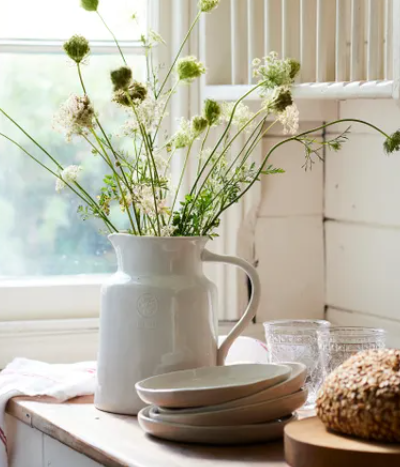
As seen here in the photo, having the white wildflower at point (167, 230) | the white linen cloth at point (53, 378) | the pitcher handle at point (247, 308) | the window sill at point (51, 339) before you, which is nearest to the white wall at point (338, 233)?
the window sill at point (51, 339)

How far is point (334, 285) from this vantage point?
2004mm

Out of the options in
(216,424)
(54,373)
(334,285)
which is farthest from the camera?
(334,285)

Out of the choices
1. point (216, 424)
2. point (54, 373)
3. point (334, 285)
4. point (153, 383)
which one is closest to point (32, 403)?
point (54, 373)

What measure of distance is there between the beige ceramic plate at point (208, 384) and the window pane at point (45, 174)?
0.79 m

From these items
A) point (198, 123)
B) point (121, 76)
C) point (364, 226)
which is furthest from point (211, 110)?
point (364, 226)

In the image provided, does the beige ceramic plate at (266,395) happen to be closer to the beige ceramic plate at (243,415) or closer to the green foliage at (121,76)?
the beige ceramic plate at (243,415)

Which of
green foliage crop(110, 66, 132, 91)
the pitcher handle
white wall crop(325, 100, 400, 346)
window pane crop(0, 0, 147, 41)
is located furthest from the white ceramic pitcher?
window pane crop(0, 0, 147, 41)

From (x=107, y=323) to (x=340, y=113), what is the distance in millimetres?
852

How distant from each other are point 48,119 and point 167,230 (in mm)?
756

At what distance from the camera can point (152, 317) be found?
4.25ft

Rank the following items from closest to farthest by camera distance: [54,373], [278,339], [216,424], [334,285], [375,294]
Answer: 1. [216,424]
2. [278,339]
3. [54,373]
4. [375,294]
5. [334,285]

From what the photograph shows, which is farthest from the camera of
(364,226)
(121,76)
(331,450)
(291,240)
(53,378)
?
(291,240)

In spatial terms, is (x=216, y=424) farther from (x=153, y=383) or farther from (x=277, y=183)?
(x=277, y=183)

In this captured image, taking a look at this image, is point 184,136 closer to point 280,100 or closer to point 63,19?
point 280,100
